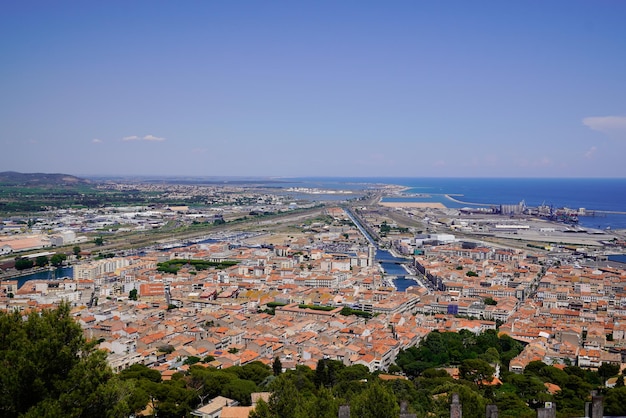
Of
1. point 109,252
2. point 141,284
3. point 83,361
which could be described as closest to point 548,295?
point 141,284

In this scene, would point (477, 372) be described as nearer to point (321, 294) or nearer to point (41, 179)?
point (321, 294)

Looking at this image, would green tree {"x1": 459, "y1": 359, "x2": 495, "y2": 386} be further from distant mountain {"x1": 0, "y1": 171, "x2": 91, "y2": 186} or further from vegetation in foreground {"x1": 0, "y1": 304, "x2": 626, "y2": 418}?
distant mountain {"x1": 0, "y1": 171, "x2": 91, "y2": 186}

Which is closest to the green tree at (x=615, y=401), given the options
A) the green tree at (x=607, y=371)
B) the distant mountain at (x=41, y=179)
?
the green tree at (x=607, y=371)

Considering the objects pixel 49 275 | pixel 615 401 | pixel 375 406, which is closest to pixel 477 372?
pixel 615 401

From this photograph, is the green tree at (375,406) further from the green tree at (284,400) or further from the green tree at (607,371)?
the green tree at (607,371)

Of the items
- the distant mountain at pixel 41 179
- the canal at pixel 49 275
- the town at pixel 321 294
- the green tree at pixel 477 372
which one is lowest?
the canal at pixel 49 275

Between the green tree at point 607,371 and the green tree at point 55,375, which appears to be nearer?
the green tree at point 55,375

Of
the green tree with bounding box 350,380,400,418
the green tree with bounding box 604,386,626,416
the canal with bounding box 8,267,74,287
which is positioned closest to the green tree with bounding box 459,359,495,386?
the green tree with bounding box 604,386,626,416
